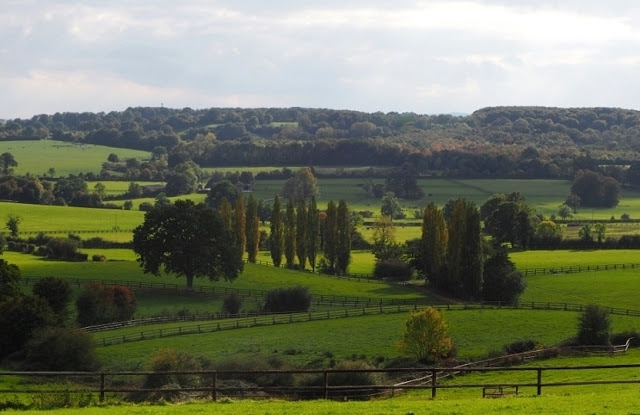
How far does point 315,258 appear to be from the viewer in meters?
97.5

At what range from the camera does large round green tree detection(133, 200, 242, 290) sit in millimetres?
79125

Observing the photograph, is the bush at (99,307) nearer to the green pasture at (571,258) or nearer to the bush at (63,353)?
the bush at (63,353)

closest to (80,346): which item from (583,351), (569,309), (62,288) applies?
(62,288)

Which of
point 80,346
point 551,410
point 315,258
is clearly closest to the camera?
point 551,410

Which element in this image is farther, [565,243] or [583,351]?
[565,243]

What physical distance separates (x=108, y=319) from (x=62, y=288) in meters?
4.62

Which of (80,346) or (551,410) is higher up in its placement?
(551,410)

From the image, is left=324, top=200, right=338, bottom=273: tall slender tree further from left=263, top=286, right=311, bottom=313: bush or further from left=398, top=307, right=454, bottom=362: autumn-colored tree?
left=398, top=307, right=454, bottom=362: autumn-colored tree

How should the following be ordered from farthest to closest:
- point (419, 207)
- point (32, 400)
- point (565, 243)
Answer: point (419, 207) → point (565, 243) → point (32, 400)

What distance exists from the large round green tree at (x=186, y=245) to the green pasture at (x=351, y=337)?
17167mm

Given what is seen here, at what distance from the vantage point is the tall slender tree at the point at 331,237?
9456 centimetres

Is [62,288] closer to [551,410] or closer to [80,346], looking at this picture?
[80,346]

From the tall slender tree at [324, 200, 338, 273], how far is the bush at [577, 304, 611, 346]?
44635mm

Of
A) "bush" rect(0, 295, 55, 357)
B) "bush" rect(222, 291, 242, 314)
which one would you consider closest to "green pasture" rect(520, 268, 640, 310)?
"bush" rect(222, 291, 242, 314)
